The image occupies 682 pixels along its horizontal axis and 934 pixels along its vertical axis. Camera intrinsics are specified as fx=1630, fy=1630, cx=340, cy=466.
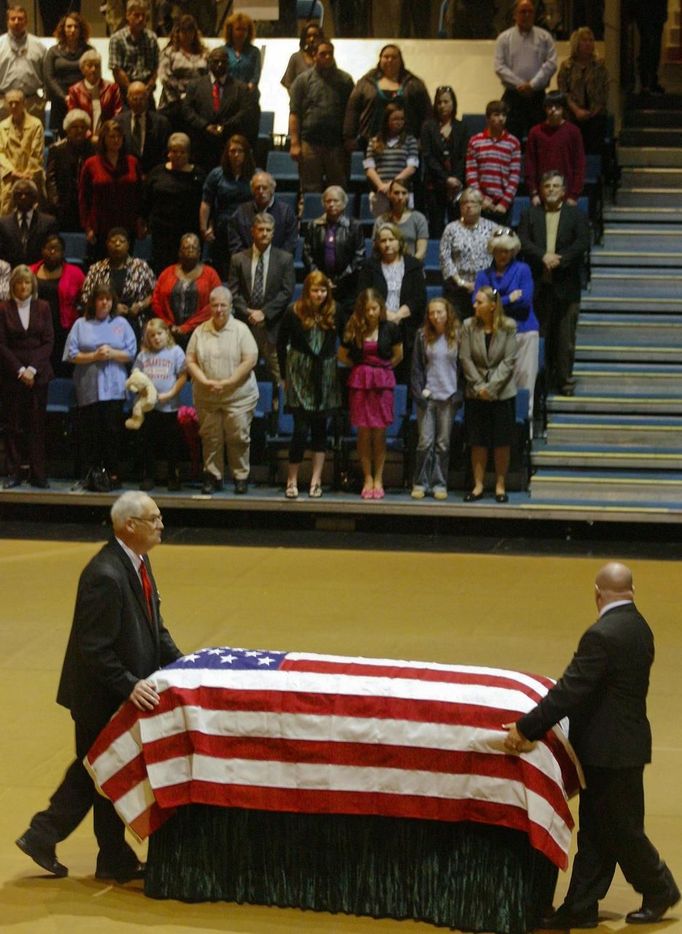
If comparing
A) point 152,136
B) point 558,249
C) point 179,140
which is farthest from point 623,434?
point 152,136

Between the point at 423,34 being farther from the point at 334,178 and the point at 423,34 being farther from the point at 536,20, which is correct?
the point at 334,178

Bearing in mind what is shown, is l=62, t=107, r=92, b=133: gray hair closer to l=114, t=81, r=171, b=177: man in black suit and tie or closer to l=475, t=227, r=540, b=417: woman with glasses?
l=114, t=81, r=171, b=177: man in black suit and tie

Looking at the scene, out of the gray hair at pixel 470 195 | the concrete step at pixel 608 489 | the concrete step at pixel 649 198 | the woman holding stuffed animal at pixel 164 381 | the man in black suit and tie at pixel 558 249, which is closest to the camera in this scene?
the concrete step at pixel 608 489

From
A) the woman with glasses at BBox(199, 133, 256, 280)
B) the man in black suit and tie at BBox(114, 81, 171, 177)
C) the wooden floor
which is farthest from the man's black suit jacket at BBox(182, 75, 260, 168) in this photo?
the wooden floor

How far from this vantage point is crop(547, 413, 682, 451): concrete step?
15.6m

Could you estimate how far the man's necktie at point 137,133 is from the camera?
665 inches

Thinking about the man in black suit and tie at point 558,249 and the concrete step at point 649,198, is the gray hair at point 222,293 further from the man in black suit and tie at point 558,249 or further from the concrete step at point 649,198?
the concrete step at point 649,198

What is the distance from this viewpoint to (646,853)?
21.8 feet

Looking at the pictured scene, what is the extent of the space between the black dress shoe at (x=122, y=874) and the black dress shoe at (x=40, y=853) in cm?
21

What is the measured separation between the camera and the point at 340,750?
6711 mm

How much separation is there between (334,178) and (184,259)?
2.66m

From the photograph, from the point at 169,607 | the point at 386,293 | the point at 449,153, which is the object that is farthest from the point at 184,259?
the point at 169,607

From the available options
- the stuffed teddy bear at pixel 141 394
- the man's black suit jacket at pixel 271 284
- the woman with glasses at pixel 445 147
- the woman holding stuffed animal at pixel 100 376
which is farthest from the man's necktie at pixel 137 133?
the stuffed teddy bear at pixel 141 394

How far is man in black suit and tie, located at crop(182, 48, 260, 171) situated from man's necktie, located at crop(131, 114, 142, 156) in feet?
1.75
